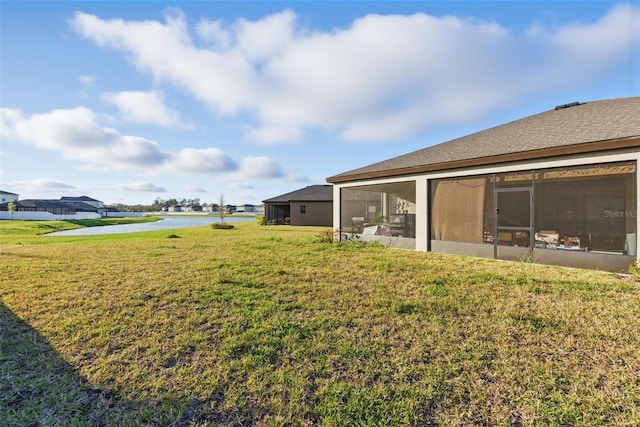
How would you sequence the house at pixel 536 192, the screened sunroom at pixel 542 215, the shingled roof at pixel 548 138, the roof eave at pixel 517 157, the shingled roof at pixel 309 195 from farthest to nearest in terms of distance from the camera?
the shingled roof at pixel 309 195 < the screened sunroom at pixel 542 215 < the house at pixel 536 192 < the shingled roof at pixel 548 138 < the roof eave at pixel 517 157

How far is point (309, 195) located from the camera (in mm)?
27391

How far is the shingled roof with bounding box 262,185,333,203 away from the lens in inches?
1032

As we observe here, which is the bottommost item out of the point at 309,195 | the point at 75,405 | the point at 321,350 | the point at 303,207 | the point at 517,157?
the point at 75,405

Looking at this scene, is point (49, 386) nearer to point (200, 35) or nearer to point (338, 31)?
point (200, 35)

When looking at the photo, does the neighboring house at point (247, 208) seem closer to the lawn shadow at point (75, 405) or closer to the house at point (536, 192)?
the house at point (536, 192)

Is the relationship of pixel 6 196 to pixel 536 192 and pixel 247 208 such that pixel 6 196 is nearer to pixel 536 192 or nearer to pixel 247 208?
pixel 247 208

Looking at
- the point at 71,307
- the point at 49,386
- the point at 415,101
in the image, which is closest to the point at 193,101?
the point at 415,101

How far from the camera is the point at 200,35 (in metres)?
9.41

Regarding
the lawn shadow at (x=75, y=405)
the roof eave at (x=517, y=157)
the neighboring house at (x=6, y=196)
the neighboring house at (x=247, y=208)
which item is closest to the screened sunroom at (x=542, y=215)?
the roof eave at (x=517, y=157)

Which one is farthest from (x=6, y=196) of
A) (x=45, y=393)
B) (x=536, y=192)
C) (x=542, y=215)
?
(x=542, y=215)

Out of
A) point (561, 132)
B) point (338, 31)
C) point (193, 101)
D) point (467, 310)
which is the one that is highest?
point (338, 31)

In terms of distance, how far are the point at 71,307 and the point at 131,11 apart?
7.71 meters

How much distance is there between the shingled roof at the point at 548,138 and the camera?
638 cm

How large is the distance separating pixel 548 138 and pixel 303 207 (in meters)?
20.5
